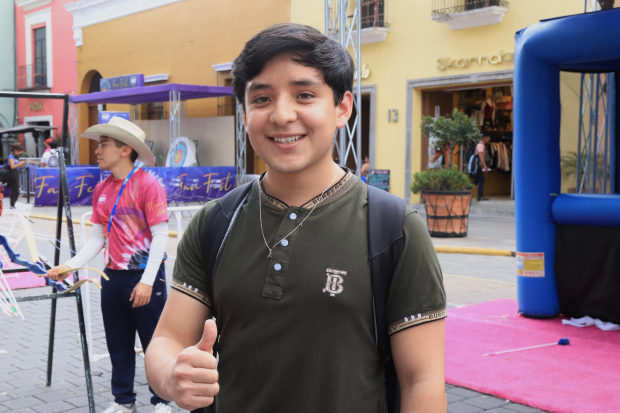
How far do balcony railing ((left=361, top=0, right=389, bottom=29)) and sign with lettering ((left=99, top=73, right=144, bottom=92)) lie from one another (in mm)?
8601

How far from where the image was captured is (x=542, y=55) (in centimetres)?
641

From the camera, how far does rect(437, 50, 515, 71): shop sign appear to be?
15766mm

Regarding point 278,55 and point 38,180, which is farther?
point 38,180

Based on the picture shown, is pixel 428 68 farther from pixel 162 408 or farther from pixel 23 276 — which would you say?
pixel 162 408

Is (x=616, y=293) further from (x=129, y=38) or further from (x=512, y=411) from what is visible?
(x=129, y=38)

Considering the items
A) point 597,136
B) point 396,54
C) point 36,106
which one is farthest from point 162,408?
point 36,106

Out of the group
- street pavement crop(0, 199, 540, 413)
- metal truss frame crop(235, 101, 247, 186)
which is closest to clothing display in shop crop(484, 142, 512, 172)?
metal truss frame crop(235, 101, 247, 186)

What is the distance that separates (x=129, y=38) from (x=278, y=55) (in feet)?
86.6

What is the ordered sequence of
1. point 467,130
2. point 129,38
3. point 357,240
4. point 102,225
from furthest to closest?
point 129,38
point 467,130
point 102,225
point 357,240

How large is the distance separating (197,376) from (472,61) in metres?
16.0

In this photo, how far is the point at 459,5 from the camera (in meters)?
16.5

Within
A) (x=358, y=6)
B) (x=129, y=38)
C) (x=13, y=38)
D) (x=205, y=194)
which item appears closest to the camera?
(x=358, y=6)

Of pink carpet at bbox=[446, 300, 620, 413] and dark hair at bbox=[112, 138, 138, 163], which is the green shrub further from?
dark hair at bbox=[112, 138, 138, 163]

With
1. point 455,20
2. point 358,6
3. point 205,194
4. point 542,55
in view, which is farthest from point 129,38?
point 542,55
